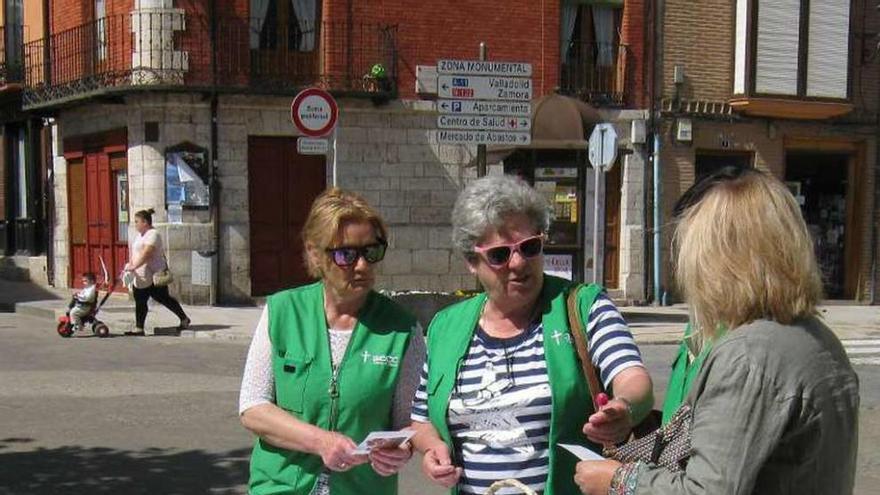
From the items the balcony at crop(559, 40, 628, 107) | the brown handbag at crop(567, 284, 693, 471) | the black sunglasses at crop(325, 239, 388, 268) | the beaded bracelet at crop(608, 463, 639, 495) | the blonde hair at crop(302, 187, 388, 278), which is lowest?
the beaded bracelet at crop(608, 463, 639, 495)

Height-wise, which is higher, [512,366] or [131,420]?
[512,366]

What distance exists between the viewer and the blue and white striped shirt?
2.73m

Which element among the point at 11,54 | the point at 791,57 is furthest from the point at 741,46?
the point at 11,54

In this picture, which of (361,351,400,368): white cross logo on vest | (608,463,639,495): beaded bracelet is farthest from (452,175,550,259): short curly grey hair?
(608,463,639,495): beaded bracelet

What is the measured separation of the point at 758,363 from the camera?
1.93 meters

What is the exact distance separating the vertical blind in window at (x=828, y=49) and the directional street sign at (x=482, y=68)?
9.43 metres

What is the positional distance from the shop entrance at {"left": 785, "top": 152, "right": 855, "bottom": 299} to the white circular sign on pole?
1157cm

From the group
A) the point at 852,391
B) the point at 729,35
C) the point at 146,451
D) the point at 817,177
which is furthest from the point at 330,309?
the point at 817,177

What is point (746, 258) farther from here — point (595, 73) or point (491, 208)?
point (595, 73)

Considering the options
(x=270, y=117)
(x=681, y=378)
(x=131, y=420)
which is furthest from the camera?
(x=270, y=117)

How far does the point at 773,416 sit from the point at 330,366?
5.08 feet

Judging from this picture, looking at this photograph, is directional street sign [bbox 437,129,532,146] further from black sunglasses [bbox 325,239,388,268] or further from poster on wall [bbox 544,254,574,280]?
black sunglasses [bbox 325,239,388,268]

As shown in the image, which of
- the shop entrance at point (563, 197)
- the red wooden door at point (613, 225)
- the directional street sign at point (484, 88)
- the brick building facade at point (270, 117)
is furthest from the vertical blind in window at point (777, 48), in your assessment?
the directional street sign at point (484, 88)

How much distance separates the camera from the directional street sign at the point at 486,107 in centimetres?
1204
